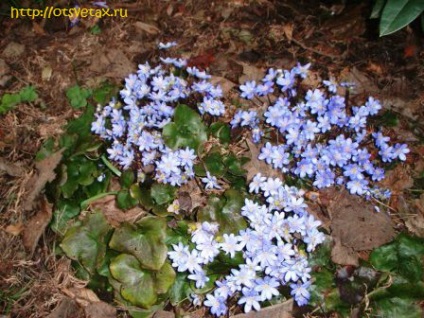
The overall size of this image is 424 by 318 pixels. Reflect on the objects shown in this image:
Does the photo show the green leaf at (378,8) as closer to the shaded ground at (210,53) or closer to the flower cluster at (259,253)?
the shaded ground at (210,53)

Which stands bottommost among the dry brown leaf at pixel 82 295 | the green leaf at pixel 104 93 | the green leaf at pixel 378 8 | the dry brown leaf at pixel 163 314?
the dry brown leaf at pixel 82 295

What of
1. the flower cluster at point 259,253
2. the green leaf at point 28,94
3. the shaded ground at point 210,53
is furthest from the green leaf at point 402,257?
the green leaf at point 28,94

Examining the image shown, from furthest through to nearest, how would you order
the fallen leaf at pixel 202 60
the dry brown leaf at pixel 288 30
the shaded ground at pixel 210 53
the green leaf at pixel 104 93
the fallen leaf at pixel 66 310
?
1. the dry brown leaf at pixel 288 30
2. the fallen leaf at pixel 202 60
3. the shaded ground at pixel 210 53
4. the green leaf at pixel 104 93
5. the fallen leaf at pixel 66 310

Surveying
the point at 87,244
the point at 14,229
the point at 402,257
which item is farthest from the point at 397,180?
the point at 14,229

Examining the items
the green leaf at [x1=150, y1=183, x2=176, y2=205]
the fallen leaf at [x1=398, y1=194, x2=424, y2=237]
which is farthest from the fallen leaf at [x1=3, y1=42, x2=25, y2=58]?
the fallen leaf at [x1=398, y1=194, x2=424, y2=237]

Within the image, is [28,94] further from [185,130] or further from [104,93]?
[185,130]

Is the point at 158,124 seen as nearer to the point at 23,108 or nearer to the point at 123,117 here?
the point at 123,117
